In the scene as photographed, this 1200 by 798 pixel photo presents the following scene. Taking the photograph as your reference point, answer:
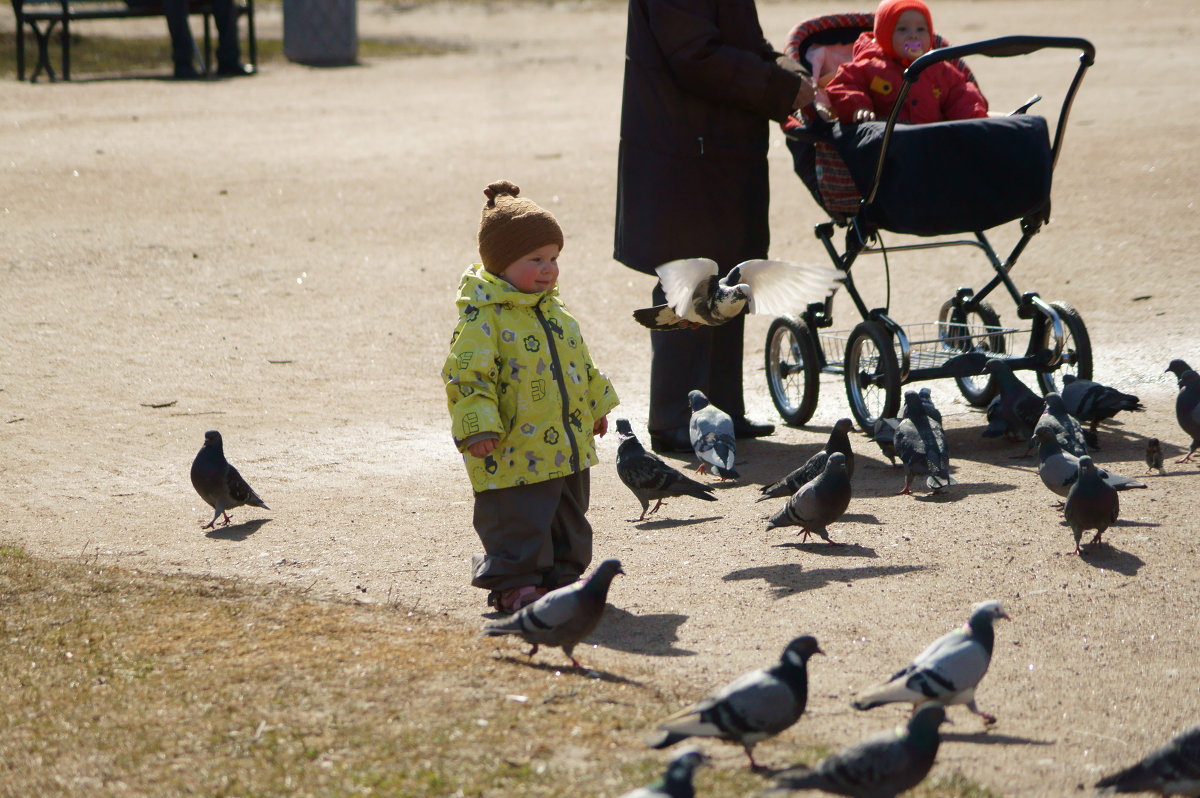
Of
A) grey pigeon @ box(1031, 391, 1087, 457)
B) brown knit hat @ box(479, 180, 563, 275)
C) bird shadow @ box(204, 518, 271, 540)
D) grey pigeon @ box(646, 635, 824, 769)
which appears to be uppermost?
brown knit hat @ box(479, 180, 563, 275)

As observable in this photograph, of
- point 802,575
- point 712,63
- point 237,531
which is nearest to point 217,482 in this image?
point 237,531

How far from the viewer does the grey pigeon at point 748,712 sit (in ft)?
11.9

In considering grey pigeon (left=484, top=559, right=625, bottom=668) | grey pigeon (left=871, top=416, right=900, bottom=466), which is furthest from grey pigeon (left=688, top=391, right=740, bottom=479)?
grey pigeon (left=484, top=559, right=625, bottom=668)

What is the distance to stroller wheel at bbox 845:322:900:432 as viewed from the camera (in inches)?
277

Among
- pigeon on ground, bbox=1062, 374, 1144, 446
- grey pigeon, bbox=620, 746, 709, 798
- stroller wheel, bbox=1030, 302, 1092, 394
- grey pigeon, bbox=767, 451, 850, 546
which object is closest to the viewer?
grey pigeon, bbox=620, 746, 709, 798

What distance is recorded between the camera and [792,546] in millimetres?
5836

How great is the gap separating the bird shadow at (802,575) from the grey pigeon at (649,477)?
2.08 ft

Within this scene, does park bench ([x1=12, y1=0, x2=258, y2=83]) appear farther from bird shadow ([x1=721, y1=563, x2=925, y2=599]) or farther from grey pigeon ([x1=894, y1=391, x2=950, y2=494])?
bird shadow ([x1=721, y1=563, x2=925, y2=599])

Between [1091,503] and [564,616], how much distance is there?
2203 mm

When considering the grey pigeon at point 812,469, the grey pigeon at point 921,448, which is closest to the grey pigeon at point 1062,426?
the grey pigeon at point 921,448

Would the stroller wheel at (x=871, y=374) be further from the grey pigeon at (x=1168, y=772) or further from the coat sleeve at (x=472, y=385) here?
the grey pigeon at (x=1168, y=772)

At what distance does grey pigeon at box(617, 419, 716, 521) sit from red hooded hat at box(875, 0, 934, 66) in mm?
2657

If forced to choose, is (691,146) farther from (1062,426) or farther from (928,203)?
(1062,426)

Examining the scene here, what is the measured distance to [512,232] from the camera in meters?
4.90
